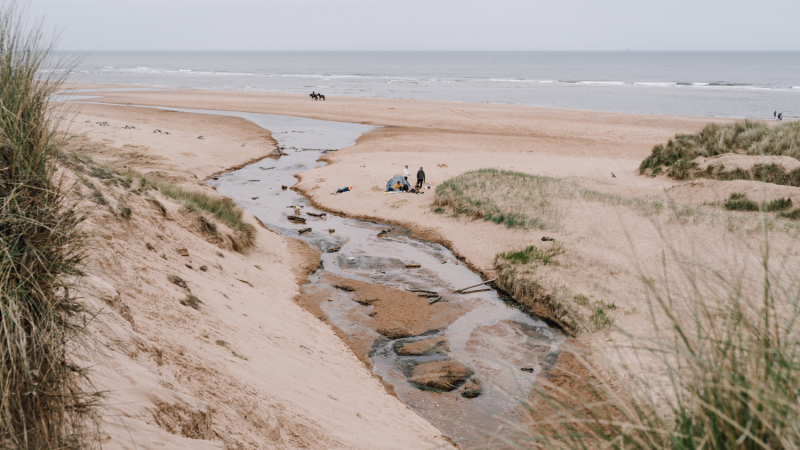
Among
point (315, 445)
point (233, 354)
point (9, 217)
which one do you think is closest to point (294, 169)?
point (233, 354)

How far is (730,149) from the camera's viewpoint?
23297 millimetres

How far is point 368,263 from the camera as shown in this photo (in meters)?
14.8

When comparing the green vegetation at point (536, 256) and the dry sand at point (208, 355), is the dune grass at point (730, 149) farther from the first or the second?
the dry sand at point (208, 355)

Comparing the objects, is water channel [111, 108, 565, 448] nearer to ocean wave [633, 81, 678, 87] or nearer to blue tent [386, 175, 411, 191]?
blue tent [386, 175, 411, 191]

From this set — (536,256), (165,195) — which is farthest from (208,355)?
(536,256)

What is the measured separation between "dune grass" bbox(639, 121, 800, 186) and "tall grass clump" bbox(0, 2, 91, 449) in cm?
2286

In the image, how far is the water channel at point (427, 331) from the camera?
26.4ft

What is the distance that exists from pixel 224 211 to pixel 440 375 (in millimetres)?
8873

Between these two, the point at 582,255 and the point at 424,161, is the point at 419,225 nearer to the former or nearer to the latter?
the point at 582,255

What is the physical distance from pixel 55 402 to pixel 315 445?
10.1 feet

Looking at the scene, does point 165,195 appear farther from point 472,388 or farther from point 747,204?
point 747,204

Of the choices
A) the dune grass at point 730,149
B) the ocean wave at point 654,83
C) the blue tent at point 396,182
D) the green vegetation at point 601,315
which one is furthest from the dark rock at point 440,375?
the ocean wave at point 654,83

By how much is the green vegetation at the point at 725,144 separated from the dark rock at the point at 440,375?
18193 mm

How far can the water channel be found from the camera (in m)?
8.04
